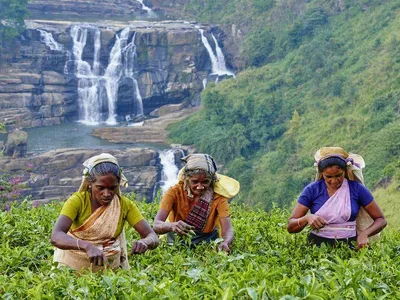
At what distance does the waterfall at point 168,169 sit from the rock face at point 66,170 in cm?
36

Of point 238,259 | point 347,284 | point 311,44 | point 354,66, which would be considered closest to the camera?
point 347,284

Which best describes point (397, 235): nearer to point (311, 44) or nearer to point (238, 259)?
point (238, 259)

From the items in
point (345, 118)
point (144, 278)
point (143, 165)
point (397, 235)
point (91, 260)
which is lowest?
point (143, 165)

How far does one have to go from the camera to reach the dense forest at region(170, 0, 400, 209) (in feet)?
78.5

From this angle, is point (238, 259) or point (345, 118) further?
point (345, 118)

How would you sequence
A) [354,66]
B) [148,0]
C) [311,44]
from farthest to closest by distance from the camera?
[148,0], [311,44], [354,66]

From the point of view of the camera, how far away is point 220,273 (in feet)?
9.33

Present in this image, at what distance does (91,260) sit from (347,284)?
128 centimetres

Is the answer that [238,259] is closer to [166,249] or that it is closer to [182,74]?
[166,249]

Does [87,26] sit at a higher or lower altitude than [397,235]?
lower

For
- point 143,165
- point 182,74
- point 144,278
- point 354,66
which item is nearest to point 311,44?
point 354,66

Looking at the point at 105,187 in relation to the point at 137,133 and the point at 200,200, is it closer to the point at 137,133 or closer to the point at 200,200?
the point at 200,200

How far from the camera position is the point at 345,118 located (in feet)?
86.0

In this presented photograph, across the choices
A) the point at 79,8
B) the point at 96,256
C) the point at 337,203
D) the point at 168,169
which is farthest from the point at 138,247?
the point at 79,8
